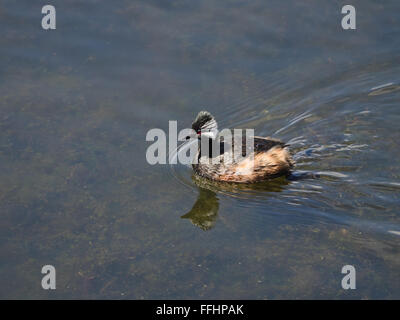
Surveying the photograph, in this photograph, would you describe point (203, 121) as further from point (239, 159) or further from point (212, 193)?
→ point (212, 193)

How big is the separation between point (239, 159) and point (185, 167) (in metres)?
0.88

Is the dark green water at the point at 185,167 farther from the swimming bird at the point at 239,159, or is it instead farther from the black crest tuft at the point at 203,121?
the black crest tuft at the point at 203,121

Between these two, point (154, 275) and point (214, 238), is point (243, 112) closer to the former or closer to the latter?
point (214, 238)

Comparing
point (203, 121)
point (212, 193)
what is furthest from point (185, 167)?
point (203, 121)

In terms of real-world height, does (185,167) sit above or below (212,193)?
Answer: above

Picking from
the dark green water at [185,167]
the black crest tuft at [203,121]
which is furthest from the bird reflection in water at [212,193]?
the black crest tuft at [203,121]

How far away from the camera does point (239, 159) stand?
8125 mm

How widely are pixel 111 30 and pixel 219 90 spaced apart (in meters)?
2.42

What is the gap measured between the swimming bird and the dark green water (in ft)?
0.68

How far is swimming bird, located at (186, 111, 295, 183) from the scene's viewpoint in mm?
8008

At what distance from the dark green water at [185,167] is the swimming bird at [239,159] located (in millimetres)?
206

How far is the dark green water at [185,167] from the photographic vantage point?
658 cm

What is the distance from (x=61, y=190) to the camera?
776 centimetres

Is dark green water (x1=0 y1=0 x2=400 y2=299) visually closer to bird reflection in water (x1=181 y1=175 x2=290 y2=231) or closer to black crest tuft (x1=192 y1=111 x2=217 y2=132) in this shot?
bird reflection in water (x1=181 y1=175 x2=290 y2=231)
